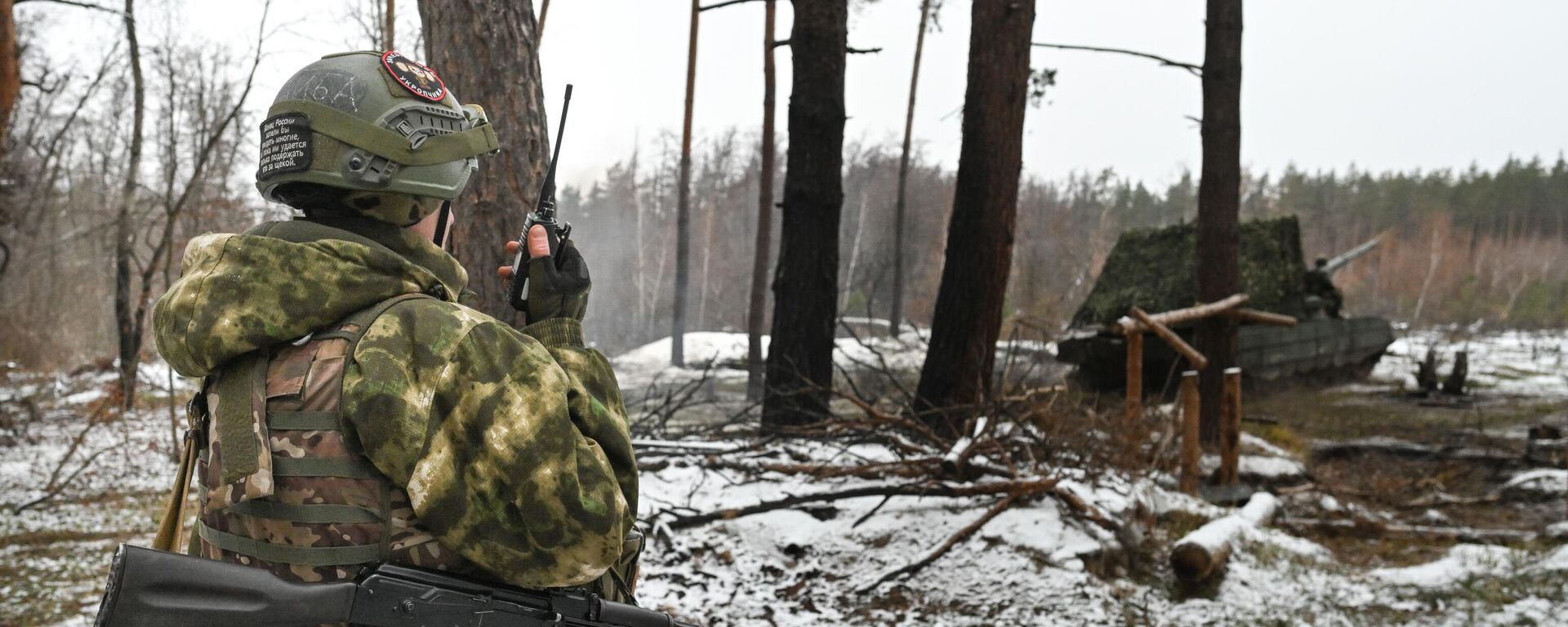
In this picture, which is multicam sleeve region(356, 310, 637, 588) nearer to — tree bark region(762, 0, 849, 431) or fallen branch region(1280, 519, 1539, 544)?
tree bark region(762, 0, 849, 431)

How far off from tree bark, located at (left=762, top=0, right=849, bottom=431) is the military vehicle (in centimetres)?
716

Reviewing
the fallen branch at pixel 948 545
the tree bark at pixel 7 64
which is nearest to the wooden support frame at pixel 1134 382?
the fallen branch at pixel 948 545

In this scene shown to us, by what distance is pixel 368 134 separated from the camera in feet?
5.93

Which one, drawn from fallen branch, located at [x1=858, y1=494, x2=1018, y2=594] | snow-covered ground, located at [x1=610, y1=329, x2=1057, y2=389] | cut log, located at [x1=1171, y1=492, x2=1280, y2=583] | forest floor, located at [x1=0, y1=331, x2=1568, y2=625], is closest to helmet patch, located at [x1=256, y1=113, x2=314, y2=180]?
forest floor, located at [x1=0, y1=331, x2=1568, y2=625]

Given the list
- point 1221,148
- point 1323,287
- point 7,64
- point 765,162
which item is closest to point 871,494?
point 1221,148

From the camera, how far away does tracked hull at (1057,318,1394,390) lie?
13.7 meters

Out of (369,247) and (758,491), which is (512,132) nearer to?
(369,247)

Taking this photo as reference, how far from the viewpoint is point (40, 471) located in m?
9.54

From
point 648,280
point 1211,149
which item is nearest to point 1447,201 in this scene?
point 648,280

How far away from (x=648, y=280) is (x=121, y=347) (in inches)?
1153

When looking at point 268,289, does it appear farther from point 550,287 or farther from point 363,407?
point 550,287

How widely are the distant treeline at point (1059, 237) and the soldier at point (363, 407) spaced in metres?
24.0

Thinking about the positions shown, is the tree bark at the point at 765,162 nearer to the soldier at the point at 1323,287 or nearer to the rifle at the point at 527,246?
the soldier at the point at 1323,287

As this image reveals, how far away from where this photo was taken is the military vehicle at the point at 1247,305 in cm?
1394
